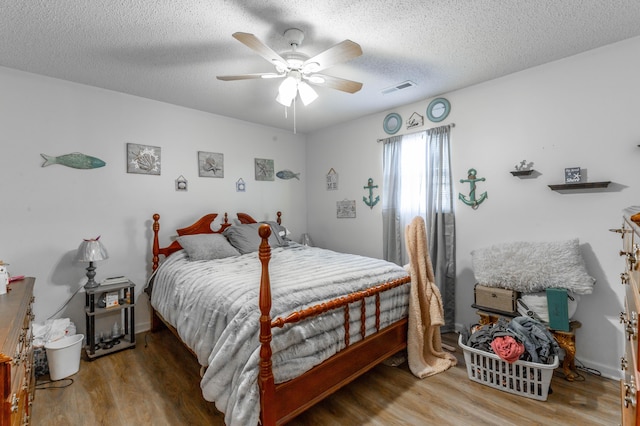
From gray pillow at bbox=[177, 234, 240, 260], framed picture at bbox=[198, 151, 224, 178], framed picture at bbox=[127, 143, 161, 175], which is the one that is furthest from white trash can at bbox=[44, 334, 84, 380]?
framed picture at bbox=[198, 151, 224, 178]

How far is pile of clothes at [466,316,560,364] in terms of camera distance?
79.8 inches

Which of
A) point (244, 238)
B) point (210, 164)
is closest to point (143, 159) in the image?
point (210, 164)

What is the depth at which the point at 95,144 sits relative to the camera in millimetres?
2922

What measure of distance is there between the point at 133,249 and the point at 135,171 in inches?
33.0

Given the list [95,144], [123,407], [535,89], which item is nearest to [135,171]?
[95,144]

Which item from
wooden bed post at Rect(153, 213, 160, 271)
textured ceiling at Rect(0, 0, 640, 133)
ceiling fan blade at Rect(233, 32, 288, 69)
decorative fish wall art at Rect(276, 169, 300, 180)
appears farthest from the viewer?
decorative fish wall art at Rect(276, 169, 300, 180)

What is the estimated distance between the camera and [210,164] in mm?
3709

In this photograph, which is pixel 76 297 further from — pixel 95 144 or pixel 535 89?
pixel 535 89

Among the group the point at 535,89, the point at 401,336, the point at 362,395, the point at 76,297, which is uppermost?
the point at 535,89

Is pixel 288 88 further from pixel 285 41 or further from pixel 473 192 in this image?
pixel 473 192

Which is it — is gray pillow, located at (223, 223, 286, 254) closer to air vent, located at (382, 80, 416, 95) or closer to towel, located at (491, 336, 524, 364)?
air vent, located at (382, 80, 416, 95)

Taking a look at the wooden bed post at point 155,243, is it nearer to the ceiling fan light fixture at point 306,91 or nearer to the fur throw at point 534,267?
the ceiling fan light fixture at point 306,91

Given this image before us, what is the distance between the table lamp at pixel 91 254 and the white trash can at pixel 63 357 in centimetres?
51

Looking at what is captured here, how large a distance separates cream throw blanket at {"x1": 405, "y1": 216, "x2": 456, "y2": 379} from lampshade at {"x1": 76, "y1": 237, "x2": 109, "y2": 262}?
2766mm
